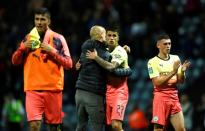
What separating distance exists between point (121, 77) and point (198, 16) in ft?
29.1

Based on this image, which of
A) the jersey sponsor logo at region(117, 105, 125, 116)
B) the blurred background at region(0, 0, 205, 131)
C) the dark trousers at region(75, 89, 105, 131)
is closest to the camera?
the dark trousers at region(75, 89, 105, 131)

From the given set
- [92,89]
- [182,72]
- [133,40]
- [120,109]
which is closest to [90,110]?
[92,89]

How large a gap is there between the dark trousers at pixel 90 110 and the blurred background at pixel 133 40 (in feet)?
18.3

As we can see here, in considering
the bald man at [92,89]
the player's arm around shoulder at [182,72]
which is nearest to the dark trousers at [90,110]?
the bald man at [92,89]

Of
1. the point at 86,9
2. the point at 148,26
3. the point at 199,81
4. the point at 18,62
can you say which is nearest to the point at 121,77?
the point at 18,62

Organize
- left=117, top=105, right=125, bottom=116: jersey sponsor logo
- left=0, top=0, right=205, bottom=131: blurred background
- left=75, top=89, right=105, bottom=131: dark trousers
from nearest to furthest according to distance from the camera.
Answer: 1. left=75, top=89, right=105, bottom=131: dark trousers
2. left=117, top=105, right=125, bottom=116: jersey sponsor logo
3. left=0, top=0, right=205, bottom=131: blurred background

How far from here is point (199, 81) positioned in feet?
61.4

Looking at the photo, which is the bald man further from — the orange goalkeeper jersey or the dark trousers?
the orange goalkeeper jersey

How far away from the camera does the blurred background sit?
18531mm

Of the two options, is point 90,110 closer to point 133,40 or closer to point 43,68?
point 43,68

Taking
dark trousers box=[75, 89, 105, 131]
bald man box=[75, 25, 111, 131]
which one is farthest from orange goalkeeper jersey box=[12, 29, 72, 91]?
dark trousers box=[75, 89, 105, 131]

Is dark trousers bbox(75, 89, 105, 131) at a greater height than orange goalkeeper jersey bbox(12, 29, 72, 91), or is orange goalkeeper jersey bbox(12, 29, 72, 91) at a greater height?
orange goalkeeper jersey bbox(12, 29, 72, 91)

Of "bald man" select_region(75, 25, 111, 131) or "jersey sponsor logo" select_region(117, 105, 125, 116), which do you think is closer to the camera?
"bald man" select_region(75, 25, 111, 131)

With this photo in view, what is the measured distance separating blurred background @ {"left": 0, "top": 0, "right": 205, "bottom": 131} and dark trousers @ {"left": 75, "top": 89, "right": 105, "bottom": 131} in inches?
219
